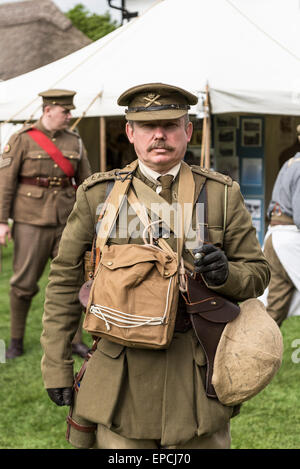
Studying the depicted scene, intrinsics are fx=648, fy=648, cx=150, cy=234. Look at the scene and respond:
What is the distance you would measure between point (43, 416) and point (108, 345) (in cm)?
217

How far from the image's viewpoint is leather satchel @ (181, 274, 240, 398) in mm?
2090

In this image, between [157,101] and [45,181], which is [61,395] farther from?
[45,181]

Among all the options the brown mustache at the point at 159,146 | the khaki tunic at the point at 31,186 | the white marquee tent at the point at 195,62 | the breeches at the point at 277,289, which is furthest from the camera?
the white marquee tent at the point at 195,62

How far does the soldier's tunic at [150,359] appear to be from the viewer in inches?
82.8

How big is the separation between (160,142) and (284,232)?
2975mm

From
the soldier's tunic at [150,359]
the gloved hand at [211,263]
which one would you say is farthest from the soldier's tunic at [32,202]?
the gloved hand at [211,263]

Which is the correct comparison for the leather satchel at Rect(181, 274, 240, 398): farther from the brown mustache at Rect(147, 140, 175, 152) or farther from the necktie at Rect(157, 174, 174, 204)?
the brown mustache at Rect(147, 140, 175, 152)

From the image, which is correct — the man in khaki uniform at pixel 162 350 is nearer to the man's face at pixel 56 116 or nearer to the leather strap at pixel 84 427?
the leather strap at pixel 84 427

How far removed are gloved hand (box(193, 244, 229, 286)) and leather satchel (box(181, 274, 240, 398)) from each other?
0.10 m

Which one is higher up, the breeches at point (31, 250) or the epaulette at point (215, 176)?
the epaulette at point (215, 176)

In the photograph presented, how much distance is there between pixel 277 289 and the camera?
5.02 m

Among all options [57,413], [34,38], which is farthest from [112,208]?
[34,38]

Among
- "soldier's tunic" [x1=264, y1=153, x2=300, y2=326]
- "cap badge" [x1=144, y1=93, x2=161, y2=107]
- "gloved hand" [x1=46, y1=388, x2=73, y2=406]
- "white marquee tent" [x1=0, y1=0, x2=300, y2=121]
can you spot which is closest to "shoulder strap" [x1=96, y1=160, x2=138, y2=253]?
"cap badge" [x1=144, y1=93, x2=161, y2=107]

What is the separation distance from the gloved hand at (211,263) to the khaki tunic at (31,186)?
3.07 metres
